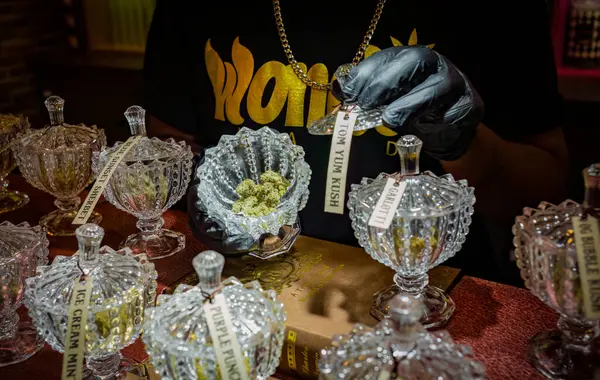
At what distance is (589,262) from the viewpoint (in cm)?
77

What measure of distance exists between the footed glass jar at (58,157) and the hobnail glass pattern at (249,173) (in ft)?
1.07

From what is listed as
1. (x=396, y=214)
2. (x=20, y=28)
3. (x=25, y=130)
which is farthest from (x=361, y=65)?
(x=20, y=28)

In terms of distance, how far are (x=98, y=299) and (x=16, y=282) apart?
7.5 inches

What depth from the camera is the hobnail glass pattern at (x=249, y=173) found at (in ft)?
3.82

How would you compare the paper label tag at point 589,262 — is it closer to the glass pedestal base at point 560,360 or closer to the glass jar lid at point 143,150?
the glass pedestal base at point 560,360

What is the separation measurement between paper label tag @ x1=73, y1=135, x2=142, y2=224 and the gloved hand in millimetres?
425

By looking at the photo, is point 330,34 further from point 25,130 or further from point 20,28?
point 20,28

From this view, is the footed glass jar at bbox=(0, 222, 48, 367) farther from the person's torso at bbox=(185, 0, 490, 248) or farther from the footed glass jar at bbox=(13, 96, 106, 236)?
the person's torso at bbox=(185, 0, 490, 248)

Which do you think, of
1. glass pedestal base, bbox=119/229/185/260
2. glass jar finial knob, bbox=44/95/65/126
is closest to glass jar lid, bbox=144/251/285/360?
glass pedestal base, bbox=119/229/185/260

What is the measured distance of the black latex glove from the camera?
1154 mm

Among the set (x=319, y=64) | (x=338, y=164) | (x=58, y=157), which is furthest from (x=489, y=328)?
(x=58, y=157)

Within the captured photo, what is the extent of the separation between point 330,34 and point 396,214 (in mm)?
573

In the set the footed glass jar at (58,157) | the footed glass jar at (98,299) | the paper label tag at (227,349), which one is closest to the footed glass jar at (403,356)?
the paper label tag at (227,349)

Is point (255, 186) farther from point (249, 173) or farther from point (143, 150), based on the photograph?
point (143, 150)
